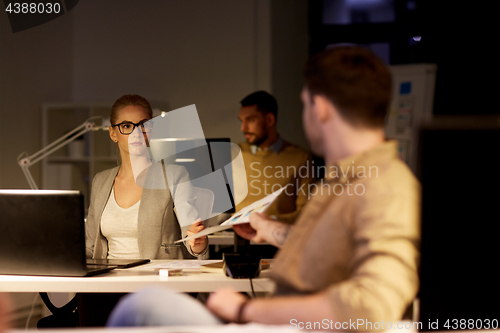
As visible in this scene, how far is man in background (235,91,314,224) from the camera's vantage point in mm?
3258

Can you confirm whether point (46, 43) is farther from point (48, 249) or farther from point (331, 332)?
point (331, 332)


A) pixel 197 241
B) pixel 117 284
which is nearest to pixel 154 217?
pixel 197 241

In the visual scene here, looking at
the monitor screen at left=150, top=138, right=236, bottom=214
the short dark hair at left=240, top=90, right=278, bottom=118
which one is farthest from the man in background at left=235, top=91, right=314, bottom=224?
the monitor screen at left=150, top=138, right=236, bottom=214

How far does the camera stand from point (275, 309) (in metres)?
0.88

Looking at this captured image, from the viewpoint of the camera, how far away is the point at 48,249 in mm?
1514

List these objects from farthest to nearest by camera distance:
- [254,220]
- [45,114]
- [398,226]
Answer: [45,114] → [254,220] → [398,226]

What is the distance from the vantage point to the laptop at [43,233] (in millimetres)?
1472

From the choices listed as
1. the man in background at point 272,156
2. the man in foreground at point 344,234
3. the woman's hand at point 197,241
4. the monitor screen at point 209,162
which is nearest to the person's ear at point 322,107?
the man in foreground at point 344,234

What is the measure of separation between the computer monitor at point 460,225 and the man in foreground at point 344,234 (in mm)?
36

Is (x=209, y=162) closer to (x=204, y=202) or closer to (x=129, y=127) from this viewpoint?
(x=204, y=202)

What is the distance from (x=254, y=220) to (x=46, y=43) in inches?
161

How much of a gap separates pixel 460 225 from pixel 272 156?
2.70 meters

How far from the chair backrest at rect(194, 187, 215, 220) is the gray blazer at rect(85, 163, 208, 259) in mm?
240

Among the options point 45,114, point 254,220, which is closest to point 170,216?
point 254,220
